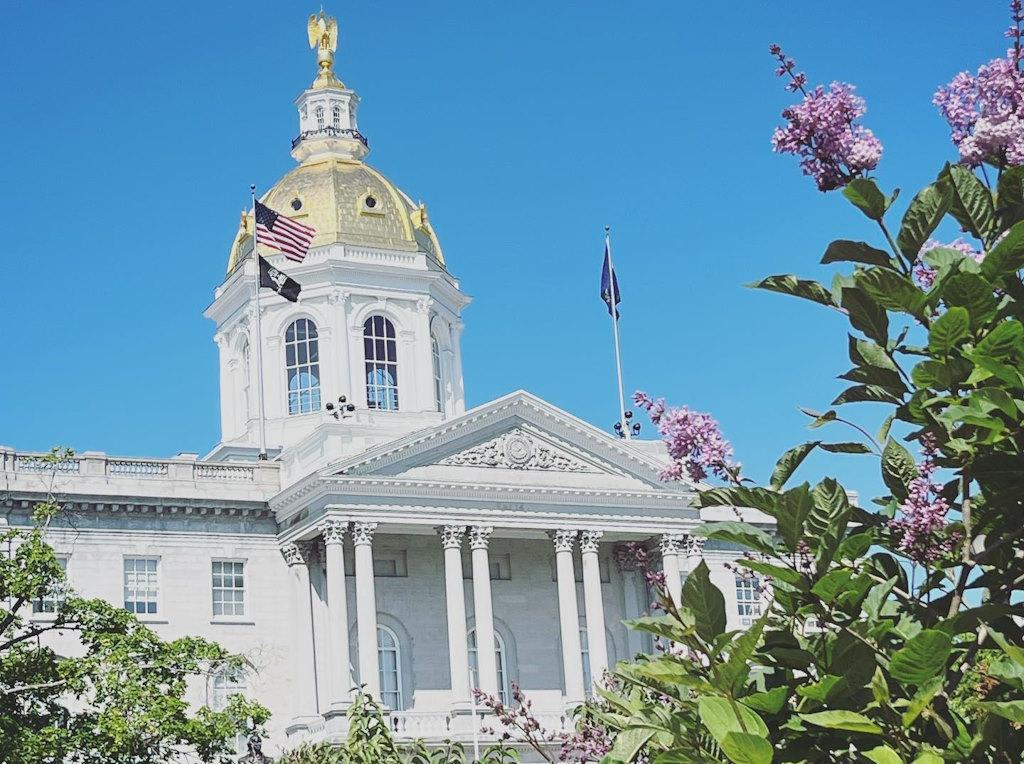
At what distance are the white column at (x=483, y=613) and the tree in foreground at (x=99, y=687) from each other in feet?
55.8

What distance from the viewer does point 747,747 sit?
313 inches

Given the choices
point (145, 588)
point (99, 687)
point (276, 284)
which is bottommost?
point (99, 687)

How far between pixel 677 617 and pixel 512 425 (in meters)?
46.3

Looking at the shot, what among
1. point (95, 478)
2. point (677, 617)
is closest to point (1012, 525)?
point (677, 617)

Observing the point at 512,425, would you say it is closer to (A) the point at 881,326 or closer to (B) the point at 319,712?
(B) the point at 319,712

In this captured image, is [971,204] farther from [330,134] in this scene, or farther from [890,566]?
[330,134]

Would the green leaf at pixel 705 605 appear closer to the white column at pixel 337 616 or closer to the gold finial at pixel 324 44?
the white column at pixel 337 616

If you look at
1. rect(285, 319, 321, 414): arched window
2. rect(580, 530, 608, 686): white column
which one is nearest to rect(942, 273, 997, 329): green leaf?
rect(580, 530, 608, 686): white column

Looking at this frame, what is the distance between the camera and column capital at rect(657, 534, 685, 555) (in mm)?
56750

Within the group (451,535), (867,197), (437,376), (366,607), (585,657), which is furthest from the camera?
(437,376)

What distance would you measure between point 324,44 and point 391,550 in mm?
25383

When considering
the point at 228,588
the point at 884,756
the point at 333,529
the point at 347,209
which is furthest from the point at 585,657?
the point at 884,756

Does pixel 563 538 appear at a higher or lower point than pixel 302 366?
lower

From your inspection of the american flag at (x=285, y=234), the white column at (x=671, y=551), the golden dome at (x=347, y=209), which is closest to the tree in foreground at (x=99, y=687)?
the american flag at (x=285, y=234)
